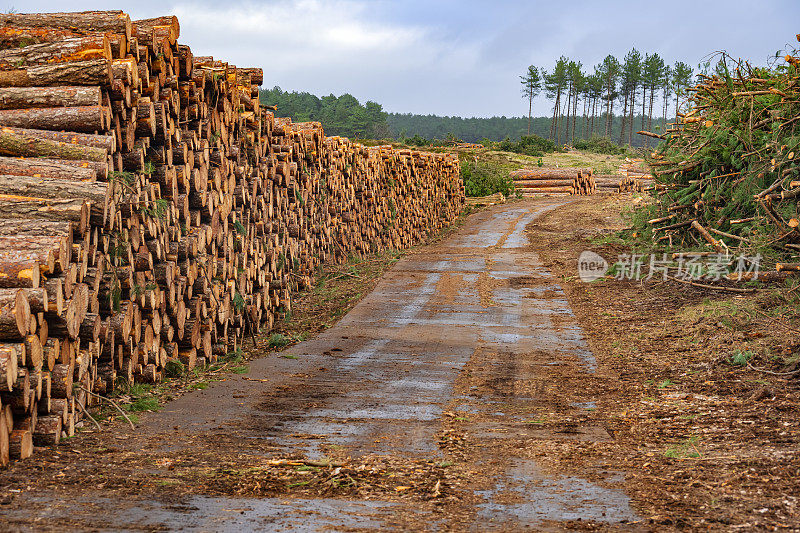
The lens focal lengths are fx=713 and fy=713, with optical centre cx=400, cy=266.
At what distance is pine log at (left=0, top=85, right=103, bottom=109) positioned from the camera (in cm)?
601

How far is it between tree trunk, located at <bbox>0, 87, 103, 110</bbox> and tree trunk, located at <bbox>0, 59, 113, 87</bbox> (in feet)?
0.24

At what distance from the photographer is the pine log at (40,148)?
18.9 ft

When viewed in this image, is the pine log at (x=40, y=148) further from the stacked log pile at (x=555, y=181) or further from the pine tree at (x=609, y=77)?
the pine tree at (x=609, y=77)

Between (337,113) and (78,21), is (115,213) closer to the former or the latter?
(78,21)

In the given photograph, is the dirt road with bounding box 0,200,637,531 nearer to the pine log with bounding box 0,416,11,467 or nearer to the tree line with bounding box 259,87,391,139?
the pine log with bounding box 0,416,11,467

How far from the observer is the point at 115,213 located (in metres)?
6.05

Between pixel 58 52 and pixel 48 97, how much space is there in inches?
17.6

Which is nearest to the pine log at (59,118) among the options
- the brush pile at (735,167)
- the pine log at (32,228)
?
the pine log at (32,228)

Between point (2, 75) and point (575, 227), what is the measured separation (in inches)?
730

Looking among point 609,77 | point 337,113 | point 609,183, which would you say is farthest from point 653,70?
point 609,183

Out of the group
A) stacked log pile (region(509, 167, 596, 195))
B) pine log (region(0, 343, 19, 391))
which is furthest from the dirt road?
stacked log pile (region(509, 167, 596, 195))

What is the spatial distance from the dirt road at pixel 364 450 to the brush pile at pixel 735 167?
2922mm

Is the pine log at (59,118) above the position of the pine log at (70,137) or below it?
above

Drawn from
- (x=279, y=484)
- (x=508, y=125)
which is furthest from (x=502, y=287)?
(x=508, y=125)
